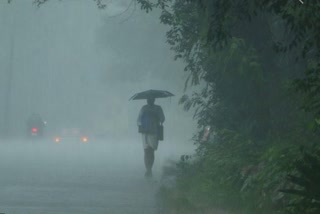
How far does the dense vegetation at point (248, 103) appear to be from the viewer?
38.9 feet

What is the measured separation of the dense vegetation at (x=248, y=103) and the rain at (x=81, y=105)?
1098 mm

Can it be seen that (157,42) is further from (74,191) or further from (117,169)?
(74,191)

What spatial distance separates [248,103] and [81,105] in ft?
416

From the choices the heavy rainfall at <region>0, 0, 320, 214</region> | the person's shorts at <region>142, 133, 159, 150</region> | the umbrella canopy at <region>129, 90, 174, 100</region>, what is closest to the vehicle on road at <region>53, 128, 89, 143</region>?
the heavy rainfall at <region>0, 0, 320, 214</region>

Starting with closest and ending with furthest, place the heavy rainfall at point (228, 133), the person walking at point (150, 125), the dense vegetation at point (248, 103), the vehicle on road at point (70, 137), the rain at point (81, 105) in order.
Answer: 1. the heavy rainfall at point (228, 133)
2. the dense vegetation at point (248, 103)
3. the rain at point (81, 105)
4. the person walking at point (150, 125)
5. the vehicle on road at point (70, 137)

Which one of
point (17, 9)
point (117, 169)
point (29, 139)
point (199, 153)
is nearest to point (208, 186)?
point (199, 153)

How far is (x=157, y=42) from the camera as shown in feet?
246

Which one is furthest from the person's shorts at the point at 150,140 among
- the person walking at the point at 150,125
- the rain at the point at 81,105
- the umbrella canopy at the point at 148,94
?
the umbrella canopy at the point at 148,94

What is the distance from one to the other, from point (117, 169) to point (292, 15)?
17.9m

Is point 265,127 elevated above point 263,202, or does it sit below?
above

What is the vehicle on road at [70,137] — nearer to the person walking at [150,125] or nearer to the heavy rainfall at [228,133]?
the heavy rainfall at [228,133]

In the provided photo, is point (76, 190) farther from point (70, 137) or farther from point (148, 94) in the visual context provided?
point (70, 137)

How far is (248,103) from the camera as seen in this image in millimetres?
19141

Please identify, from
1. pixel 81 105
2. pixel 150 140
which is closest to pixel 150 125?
pixel 150 140
